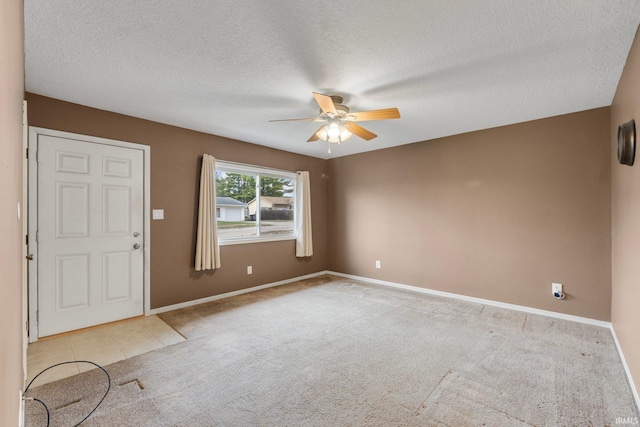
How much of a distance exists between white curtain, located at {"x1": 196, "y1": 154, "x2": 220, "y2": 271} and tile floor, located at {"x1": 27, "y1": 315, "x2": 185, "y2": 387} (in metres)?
0.92

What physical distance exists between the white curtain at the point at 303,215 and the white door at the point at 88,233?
2514 mm

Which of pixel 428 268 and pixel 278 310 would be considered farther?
pixel 428 268

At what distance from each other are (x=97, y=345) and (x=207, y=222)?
1.74 m

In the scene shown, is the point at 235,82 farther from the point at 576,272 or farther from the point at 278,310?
the point at 576,272

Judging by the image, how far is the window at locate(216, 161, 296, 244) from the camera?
4375 mm

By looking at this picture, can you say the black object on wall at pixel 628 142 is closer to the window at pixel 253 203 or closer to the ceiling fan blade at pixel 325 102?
the ceiling fan blade at pixel 325 102

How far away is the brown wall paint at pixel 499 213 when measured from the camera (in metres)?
3.16

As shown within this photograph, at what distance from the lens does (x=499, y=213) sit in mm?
3771

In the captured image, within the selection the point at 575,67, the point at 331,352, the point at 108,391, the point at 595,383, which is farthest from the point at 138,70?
the point at 595,383

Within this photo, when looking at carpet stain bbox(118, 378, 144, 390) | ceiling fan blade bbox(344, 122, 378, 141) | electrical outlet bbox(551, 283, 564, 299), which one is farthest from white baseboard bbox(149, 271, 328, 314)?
electrical outlet bbox(551, 283, 564, 299)

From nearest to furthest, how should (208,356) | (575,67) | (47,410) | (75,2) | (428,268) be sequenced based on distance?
1. (75,2)
2. (47,410)
3. (575,67)
4. (208,356)
5. (428,268)

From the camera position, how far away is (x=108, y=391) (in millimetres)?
2025

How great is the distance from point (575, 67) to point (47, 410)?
4.46 m

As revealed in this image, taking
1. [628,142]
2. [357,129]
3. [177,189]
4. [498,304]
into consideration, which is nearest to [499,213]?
[498,304]
